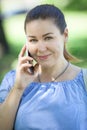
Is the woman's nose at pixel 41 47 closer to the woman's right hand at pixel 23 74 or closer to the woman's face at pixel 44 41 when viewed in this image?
the woman's face at pixel 44 41

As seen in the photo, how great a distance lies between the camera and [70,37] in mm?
12375

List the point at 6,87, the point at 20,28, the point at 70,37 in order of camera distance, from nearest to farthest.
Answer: the point at 6,87, the point at 70,37, the point at 20,28

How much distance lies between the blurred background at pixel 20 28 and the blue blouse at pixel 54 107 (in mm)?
5094

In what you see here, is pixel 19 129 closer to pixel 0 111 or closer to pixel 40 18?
pixel 0 111

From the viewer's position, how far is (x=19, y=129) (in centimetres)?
420

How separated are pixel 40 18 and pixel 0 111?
76 centimetres

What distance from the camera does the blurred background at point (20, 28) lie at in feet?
36.3

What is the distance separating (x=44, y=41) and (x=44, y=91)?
0.38m

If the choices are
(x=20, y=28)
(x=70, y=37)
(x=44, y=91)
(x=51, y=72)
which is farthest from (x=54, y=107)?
(x=20, y=28)

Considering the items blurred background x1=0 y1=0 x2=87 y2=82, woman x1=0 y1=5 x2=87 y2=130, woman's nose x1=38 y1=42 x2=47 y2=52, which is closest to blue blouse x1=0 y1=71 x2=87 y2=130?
woman x1=0 y1=5 x2=87 y2=130

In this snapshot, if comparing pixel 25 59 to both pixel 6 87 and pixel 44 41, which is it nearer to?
pixel 44 41

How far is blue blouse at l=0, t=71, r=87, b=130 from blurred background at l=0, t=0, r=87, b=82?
16.7ft

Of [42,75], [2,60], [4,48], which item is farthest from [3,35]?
[42,75]

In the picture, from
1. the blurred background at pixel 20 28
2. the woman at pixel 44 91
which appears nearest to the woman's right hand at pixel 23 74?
the woman at pixel 44 91
